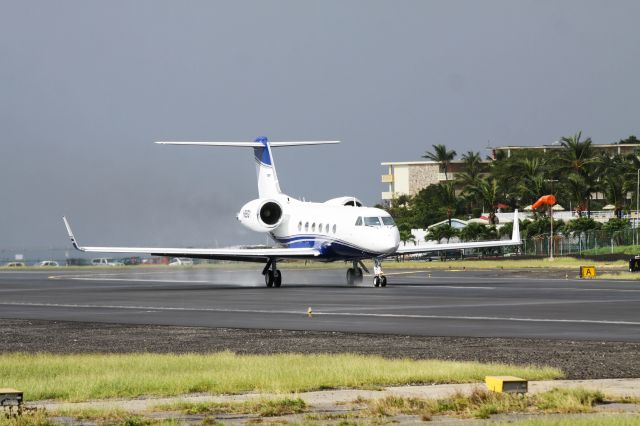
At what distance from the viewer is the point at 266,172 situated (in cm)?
6612

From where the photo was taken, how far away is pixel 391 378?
57.7 feet

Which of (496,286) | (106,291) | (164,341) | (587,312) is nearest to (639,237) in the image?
(496,286)

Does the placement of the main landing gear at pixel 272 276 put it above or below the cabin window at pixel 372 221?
below

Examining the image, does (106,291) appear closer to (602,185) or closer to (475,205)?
(602,185)

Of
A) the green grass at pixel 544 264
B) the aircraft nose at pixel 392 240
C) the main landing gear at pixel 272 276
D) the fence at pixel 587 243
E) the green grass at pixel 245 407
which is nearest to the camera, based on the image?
the green grass at pixel 245 407

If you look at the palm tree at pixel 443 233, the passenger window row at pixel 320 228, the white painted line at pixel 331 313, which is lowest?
the white painted line at pixel 331 313

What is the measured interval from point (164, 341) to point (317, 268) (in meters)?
64.4

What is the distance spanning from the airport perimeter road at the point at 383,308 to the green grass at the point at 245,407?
1198 centimetres

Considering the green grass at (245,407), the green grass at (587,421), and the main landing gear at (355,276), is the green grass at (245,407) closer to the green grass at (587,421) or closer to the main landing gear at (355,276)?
the green grass at (587,421)

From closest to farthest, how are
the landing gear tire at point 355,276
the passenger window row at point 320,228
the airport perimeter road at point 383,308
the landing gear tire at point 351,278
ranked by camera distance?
the airport perimeter road at point 383,308 < the passenger window row at point 320,228 < the landing gear tire at point 355,276 < the landing gear tire at point 351,278

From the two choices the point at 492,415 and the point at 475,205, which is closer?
the point at 492,415

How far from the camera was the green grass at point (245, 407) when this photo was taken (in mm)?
14625

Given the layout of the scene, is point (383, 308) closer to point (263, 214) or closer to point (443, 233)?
point (263, 214)

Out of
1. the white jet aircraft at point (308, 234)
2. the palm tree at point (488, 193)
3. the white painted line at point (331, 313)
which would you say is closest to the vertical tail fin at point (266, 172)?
the white jet aircraft at point (308, 234)
